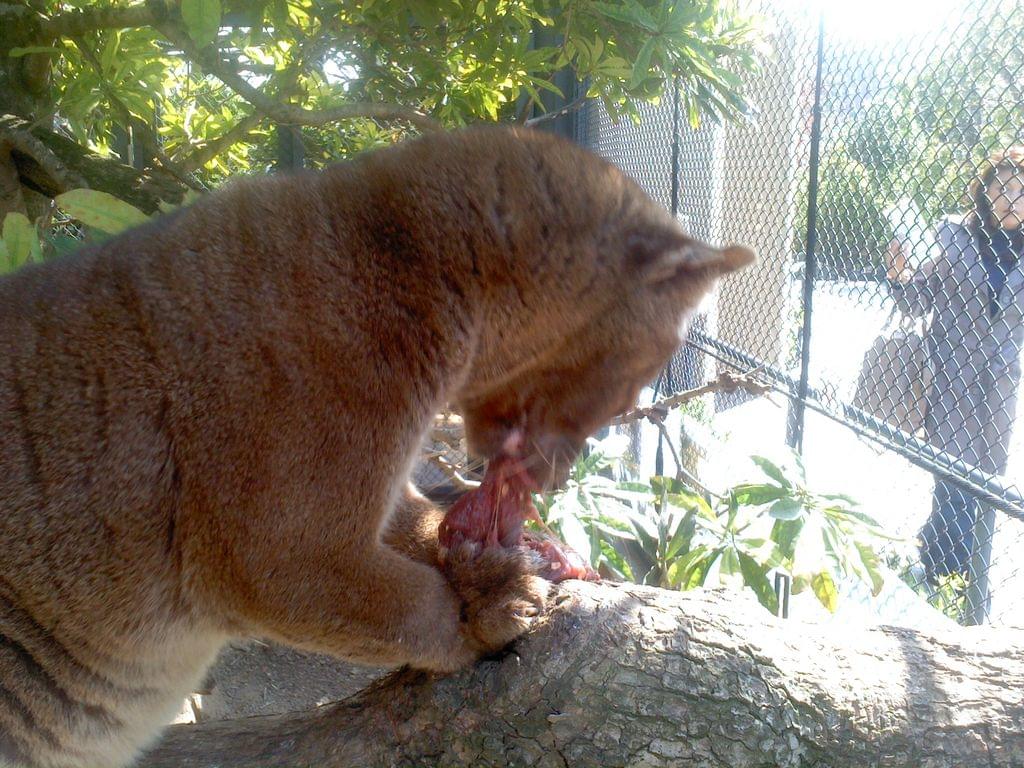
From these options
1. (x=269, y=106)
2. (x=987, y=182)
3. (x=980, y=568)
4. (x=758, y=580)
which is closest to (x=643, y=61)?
(x=987, y=182)

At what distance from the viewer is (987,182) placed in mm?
3631

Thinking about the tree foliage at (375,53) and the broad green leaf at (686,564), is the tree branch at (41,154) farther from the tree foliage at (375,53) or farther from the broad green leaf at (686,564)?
the broad green leaf at (686,564)

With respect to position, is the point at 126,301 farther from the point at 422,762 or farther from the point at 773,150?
the point at 773,150

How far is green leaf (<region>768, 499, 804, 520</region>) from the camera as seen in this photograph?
3018 mm

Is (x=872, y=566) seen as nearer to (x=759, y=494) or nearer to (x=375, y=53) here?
(x=759, y=494)

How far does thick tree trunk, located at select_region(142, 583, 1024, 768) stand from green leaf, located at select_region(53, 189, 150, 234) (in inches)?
64.0

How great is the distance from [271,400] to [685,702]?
1.09 metres

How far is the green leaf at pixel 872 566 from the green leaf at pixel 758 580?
0.33m

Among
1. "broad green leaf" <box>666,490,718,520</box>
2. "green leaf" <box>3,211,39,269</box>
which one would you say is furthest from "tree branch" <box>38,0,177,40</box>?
"broad green leaf" <box>666,490,718,520</box>

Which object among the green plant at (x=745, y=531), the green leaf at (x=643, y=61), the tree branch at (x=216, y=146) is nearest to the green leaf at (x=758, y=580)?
the green plant at (x=745, y=531)

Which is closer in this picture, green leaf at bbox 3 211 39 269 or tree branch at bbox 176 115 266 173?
green leaf at bbox 3 211 39 269

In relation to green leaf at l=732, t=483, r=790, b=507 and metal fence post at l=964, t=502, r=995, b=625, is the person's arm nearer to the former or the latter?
metal fence post at l=964, t=502, r=995, b=625

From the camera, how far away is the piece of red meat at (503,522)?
2311 millimetres

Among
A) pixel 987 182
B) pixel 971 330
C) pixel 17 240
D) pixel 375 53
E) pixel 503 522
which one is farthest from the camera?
pixel 375 53
